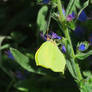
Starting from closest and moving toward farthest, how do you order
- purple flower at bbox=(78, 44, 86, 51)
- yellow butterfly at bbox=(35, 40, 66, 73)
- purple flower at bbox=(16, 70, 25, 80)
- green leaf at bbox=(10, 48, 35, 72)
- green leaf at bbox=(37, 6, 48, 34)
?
yellow butterfly at bbox=(35, 40, 66, 73) → purple flower at bbox=(78, 44, 86, 51) → green leaf at bbox=(10, 48, 35, 72) → green leaf at bbox=(37, 6, 48, 34) → purple flower at bbox=(16, 70, 25, 80)

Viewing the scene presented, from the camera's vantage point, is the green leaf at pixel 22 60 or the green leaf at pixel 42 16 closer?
the green leaf at pixel 22 60

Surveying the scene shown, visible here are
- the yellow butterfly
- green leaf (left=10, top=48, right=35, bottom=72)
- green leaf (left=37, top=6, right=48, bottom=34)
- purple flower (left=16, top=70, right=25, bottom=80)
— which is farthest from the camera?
purple flower (left=16, top=70, right=25, bottom=80)

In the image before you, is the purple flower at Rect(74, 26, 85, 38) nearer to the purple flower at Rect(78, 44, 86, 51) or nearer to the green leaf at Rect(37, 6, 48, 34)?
the green leaf at Rect(37, 6, 48, 34)

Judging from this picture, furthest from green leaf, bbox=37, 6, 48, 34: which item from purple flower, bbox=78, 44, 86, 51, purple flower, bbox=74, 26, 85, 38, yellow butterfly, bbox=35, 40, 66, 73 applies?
Result: yellow butterfly, bbox=35, 40, 66, 73

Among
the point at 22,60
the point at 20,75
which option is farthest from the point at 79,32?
the point at 20,75

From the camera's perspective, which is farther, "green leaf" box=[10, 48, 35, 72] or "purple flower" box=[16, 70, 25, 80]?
"purple flower" box=[16, 70, 25, 80]

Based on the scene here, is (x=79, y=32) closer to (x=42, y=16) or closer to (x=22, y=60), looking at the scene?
(x=42, y=16)

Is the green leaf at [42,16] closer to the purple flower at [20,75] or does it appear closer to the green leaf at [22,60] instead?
the green leaf at [22,60]

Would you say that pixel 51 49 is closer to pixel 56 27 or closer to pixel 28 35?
pixel 56 27

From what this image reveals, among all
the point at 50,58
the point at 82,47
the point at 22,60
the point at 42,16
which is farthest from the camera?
the point at 42,16

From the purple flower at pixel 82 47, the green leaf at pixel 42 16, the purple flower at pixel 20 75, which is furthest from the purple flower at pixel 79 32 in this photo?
the purple flower at pixel 20 75

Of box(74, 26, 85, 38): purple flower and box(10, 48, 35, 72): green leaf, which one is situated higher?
box(74, 26, 85, 38): purple flower

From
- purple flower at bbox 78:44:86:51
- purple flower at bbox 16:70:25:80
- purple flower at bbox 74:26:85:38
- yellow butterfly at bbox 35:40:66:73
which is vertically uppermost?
yellow butterfly at bbox 35:40:66:73
